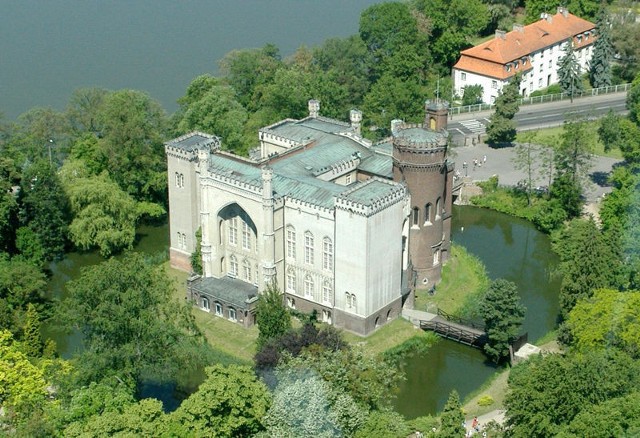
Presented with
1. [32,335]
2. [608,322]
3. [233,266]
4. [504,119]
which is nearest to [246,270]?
[233,266]

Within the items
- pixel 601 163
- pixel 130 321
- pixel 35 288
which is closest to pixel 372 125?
pixel 601 163

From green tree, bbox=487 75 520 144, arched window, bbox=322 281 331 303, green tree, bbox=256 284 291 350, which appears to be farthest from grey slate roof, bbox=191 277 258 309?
green tree, bbox=487 75 520 144

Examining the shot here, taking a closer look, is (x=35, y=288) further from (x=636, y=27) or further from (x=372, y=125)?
(x=636, y=27)

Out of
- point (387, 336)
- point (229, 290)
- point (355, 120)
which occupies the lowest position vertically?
point (387, 336)

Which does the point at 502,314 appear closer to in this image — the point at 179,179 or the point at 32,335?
the point at 179,179

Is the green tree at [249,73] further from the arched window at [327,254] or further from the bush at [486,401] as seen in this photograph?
the bush at [486,401]

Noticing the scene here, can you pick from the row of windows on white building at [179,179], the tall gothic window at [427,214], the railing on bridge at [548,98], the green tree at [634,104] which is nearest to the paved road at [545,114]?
the railing on bridge at [548,98]

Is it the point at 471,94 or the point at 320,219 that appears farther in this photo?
the point at 471,94
